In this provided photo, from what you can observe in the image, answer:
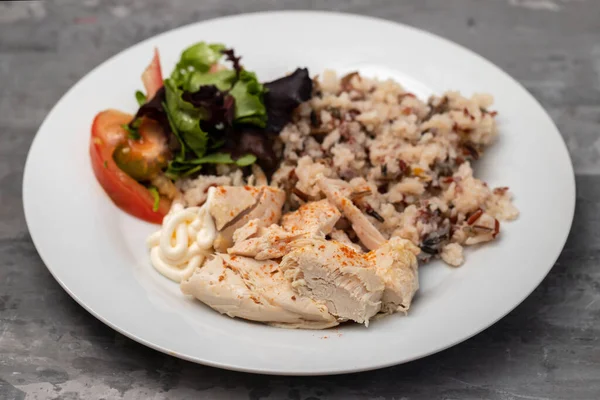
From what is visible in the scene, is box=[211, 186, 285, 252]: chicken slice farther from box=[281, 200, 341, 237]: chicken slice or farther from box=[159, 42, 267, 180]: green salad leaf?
box=[159, 42, 267, 180]: green salad leaf

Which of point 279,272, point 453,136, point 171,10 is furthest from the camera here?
point 171,10

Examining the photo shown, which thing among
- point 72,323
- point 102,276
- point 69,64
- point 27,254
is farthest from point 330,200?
point 69,64

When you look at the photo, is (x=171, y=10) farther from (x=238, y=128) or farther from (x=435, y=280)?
(x=435, y=280)

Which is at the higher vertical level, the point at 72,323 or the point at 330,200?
the point at 330,200

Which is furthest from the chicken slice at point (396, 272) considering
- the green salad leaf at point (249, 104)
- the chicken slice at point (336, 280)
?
the green salad leaf at point (249, 104)

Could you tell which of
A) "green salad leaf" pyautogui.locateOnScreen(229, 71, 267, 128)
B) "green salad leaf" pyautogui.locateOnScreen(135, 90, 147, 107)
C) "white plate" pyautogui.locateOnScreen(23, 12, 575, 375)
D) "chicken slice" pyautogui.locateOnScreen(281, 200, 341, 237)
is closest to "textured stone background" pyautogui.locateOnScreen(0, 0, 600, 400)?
"white plate" pyautogui.locateOnScreen(23, 12, 575, 375)

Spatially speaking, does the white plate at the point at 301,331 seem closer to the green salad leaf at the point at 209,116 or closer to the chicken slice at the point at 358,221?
the chicken slice at the point at 358,221

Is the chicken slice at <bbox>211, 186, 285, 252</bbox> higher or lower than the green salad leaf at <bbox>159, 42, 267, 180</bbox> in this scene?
lower
